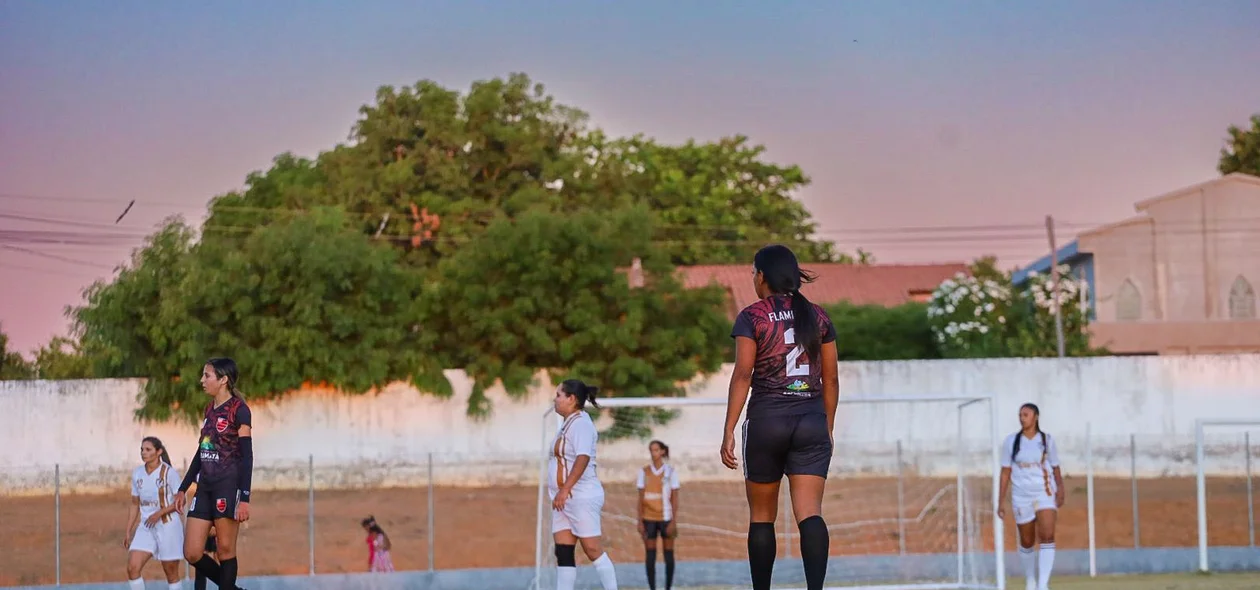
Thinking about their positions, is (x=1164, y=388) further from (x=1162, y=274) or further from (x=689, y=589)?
(x=689, y=589)

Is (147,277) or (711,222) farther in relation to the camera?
(711,222)

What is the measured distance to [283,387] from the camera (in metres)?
33.4

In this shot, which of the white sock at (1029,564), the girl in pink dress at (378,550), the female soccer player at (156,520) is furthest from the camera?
the girl in pink dress at (378,550)

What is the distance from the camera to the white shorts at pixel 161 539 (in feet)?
43.2

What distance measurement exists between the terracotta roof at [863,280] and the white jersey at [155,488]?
3913 cm

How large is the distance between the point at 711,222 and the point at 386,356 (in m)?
25.7

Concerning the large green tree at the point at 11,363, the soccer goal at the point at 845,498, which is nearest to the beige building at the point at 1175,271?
the soccer goal at the point at 845,498

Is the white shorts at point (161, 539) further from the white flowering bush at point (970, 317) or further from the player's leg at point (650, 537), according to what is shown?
the white flowering bush at point (970, 317)

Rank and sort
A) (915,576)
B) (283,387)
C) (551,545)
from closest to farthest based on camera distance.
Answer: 1. (551,545)
2. (915,576)
3. (283,387)

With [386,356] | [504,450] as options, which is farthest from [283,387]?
[504,450]

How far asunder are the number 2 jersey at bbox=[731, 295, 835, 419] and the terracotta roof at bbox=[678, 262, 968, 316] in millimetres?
44347

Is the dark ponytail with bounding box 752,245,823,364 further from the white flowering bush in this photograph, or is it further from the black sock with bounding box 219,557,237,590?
the white flowering bush

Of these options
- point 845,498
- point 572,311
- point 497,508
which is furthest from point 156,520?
point 572,311

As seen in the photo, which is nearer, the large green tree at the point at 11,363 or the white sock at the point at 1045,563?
the white sock at the point at 1045,563
